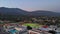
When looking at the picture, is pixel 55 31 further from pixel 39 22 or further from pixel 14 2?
pixel 14 2

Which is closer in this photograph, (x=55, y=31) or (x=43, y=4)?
(x=55, y=31)

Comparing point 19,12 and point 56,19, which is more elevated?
point 19,12

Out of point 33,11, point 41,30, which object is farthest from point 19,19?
point 41,30

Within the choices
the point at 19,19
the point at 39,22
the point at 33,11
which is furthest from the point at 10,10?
the point at 39,22

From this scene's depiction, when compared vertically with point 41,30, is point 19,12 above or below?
above

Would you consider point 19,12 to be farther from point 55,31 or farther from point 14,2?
point 55,31

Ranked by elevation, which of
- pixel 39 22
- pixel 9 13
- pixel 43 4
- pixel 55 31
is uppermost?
pixel 43 4

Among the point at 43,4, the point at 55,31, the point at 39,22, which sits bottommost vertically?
the point at 55,31
